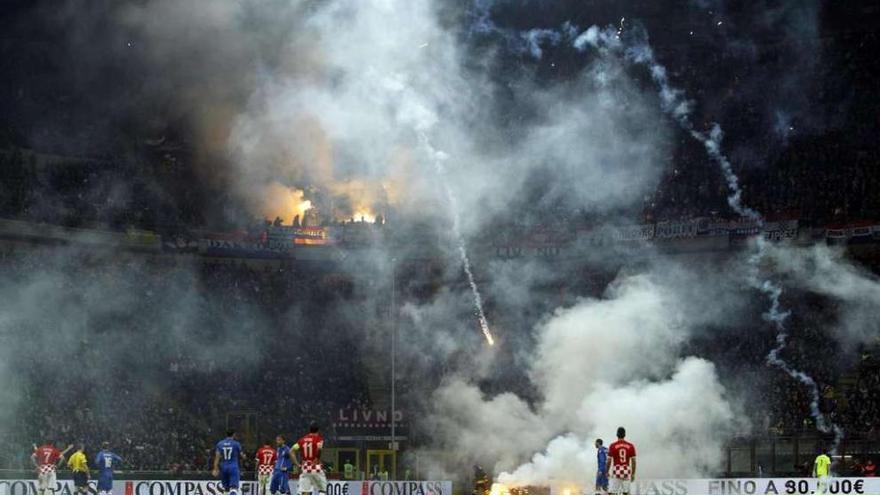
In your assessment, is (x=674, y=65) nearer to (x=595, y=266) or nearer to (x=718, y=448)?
(x=595, y=266)

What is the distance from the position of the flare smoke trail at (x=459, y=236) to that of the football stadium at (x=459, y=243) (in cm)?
Result: 13

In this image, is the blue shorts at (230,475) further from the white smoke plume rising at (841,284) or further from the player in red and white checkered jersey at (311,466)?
the white smoke plume rising at (841,284)

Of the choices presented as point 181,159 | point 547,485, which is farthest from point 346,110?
point 547,485

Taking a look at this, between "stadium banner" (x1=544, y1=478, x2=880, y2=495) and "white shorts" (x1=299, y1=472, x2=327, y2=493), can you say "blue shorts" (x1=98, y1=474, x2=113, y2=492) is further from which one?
"stadium banner" (x1=544, y1=478, x2=880, y2=495)

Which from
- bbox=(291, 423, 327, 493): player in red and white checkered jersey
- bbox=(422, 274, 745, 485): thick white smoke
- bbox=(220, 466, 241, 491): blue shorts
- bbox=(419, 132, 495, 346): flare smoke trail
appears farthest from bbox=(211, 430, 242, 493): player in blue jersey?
bbox=(419, 132, 495, 346): flare smoke trail

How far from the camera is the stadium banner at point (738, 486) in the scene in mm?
34781

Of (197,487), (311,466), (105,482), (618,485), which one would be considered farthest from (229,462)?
(618,485)

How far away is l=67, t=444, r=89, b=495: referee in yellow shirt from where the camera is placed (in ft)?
106

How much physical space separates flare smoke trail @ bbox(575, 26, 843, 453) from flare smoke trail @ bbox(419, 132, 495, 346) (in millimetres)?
7774

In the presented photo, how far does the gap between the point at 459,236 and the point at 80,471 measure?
65.3 feet

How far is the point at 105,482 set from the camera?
31125 millimetres

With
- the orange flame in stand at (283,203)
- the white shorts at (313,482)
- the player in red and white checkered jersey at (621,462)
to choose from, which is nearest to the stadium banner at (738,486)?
the player in red and white checkered jersey at (621,462)

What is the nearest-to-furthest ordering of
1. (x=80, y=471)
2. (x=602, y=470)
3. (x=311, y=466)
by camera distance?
(x=311, y=466)
(x=602, y=470)
(x=80, y=471)

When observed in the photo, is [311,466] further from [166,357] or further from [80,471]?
[166,357]
